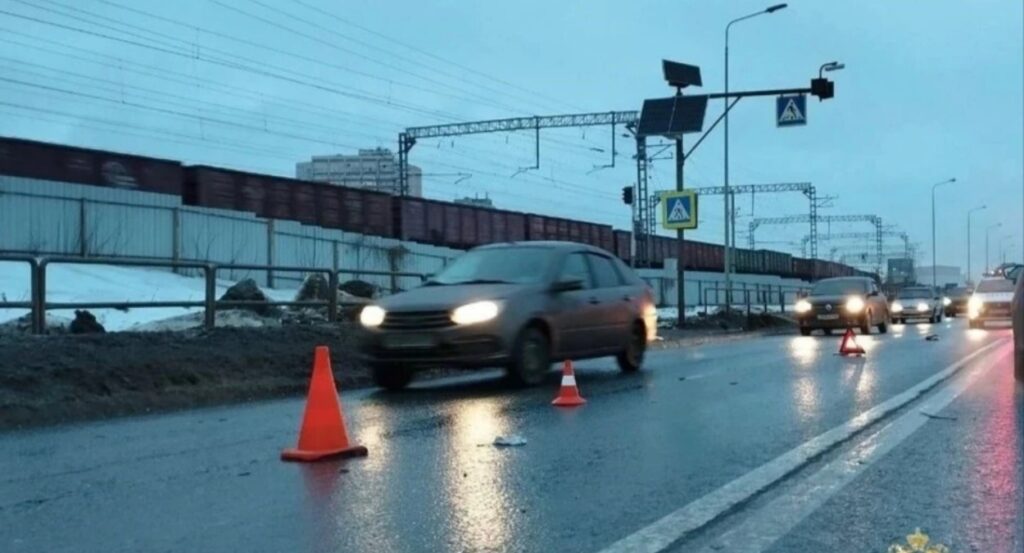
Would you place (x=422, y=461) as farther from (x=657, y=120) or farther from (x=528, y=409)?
(x=657, y=120)

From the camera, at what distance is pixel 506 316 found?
12.5m

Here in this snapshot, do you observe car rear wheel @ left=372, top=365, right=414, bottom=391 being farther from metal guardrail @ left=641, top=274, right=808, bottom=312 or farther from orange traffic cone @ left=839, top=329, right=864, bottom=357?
metal guardrail @ left=641, top=274, right=808, bottom=312

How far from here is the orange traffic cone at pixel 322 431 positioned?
25.6 ft

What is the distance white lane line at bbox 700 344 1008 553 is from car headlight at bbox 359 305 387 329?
5591 mm

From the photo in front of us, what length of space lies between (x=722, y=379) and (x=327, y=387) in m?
7.26

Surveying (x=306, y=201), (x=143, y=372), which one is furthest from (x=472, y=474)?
(x=306, y=201)

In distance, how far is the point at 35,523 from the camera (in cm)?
585

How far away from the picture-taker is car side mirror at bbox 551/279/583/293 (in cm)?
1341

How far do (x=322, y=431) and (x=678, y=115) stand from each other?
23.3 m

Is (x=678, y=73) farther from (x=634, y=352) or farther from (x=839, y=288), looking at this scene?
(x=634, y=352)

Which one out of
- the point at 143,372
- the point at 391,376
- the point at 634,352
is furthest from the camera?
the point at 634,352

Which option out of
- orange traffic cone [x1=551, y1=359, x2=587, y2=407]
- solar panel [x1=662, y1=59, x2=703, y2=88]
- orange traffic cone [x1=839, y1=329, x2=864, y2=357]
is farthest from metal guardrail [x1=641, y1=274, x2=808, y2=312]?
orange traffic cone [x1=551, y1=359, x2=587, y2=407]

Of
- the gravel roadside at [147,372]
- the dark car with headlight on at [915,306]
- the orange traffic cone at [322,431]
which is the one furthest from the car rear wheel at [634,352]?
the dark car with headlight on at [915,306]

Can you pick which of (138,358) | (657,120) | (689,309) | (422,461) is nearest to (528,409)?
(422,461)
